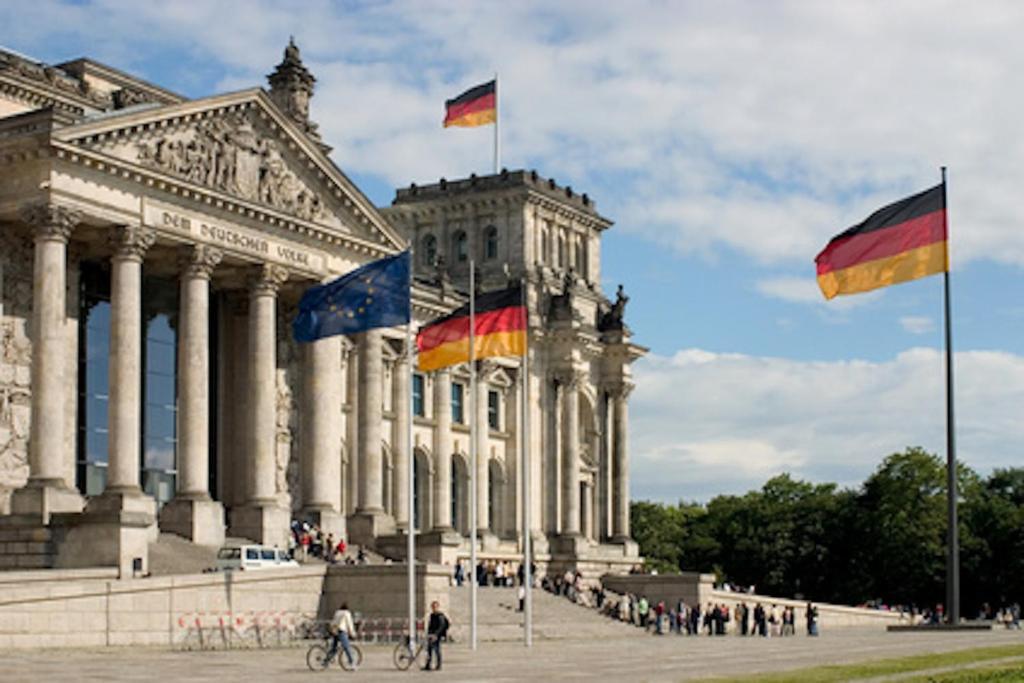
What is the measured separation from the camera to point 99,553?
55562mm

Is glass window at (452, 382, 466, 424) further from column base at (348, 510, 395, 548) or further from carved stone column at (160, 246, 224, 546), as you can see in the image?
carved stone column at (160, 246, 224, 546)

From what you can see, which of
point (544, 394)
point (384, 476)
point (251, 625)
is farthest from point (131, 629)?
point (544, 394)

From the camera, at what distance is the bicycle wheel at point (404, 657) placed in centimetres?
4222

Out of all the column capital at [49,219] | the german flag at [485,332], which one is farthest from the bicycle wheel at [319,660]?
the column capital at [49,219]

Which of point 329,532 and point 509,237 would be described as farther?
point 509,237

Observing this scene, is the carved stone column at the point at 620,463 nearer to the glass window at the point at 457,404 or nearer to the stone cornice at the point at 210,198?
the glass window at the point at 457,404

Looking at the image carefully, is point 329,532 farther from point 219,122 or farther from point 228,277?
point 219,122

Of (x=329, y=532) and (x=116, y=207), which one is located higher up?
(x=116, y=207)

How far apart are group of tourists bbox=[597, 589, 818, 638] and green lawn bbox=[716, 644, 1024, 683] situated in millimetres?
30715

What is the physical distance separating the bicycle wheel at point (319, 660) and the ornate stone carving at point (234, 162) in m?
24.6

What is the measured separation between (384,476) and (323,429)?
18.0m

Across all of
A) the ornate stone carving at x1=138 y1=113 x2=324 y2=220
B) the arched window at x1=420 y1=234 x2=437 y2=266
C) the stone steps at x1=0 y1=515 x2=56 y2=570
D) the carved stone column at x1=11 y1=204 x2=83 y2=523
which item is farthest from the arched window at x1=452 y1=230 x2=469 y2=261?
the stone steps at x1=0 y1=515 x2=56 y2=570

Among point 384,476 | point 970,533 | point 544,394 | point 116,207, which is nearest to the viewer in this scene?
point 116,207

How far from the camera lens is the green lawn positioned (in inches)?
1328
